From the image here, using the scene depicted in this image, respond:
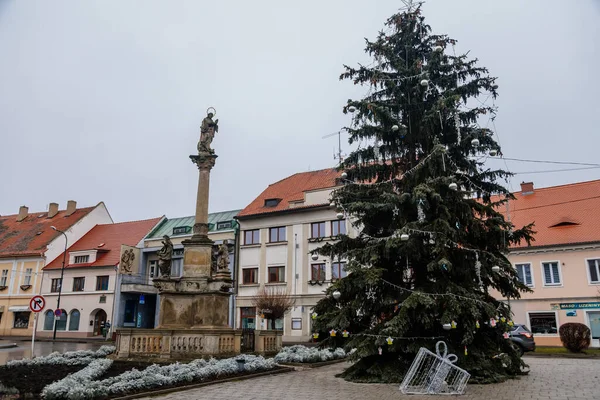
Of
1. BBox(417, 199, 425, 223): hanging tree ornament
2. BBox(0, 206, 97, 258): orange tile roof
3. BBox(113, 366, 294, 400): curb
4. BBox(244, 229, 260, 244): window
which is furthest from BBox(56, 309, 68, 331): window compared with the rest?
BBox(417, 199, 425, 223): hanging tree ornament

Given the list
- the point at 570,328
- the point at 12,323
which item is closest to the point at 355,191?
the point at 570,328

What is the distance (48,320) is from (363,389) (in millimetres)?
40780

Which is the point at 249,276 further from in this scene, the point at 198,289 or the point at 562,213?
the point at 562,213

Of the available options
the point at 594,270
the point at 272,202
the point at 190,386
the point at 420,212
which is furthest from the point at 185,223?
the point at 420,212

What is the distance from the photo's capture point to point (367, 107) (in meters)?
13.5

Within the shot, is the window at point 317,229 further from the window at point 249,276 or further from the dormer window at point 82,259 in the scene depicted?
the dormer window at point 82,259

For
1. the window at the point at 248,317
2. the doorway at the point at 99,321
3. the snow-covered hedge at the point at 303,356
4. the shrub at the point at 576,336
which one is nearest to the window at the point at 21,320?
the doorway at the point at 99,321

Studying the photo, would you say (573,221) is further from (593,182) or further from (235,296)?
(235,296)

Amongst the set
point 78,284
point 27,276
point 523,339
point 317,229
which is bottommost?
point 523,339

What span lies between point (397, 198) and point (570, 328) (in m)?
15.4

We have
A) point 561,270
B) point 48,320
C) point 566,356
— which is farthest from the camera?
point 48,320

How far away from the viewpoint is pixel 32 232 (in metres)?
50.7

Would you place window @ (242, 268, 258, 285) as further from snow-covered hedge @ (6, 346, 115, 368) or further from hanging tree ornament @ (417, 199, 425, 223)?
hanging tree ornament @ (417, 199, 425, 223)

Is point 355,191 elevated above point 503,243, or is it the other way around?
point 355,191
